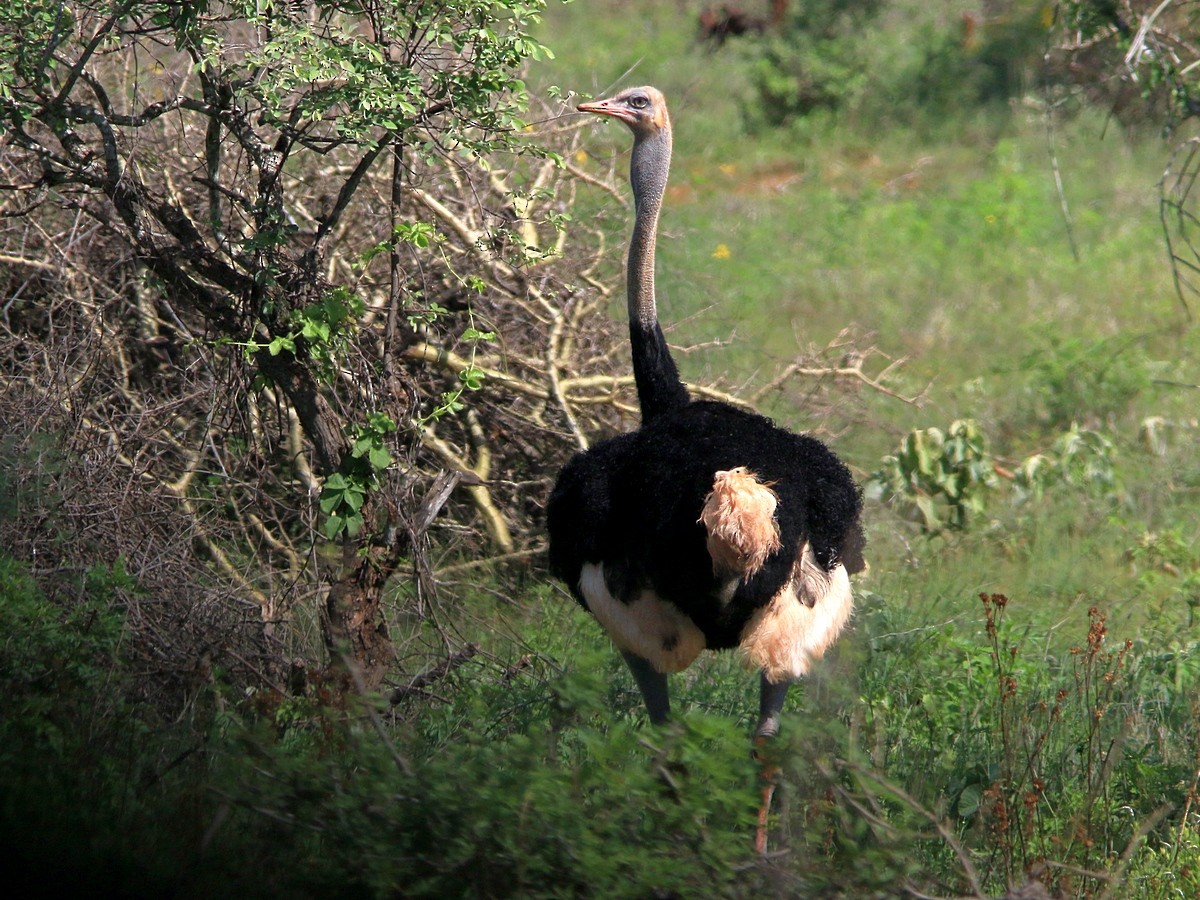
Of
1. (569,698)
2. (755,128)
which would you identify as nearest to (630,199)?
(569,698)

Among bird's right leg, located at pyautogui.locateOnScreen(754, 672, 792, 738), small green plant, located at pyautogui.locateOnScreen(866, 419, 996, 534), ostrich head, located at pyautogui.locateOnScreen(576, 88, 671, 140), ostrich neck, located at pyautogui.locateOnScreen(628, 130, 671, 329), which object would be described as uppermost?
ostrich head, located at pyautogui.locateOnScreen(576, 88, 671, 140)

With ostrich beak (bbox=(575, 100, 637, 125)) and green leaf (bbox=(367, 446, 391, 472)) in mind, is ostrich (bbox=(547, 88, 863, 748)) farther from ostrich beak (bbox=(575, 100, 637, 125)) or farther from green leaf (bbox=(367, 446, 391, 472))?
ostrich beak (bbox=(575, 100, 637, 125))

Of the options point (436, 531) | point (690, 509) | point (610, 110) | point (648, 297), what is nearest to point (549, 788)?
point (690, 509)

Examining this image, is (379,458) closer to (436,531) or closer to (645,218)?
(645,218)

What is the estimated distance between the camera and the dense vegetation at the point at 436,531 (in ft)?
9.65

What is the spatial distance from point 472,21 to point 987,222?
25.3ft

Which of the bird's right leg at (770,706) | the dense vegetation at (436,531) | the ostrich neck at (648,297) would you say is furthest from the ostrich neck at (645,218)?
the bird's right leg at (770,706)

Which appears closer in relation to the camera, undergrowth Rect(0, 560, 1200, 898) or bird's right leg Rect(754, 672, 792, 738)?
undergrowth Rect(0, 560, 1200, 898)

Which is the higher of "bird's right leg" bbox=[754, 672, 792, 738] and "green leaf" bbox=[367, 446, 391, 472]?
"green leaf" bbox=[367, 446, 391, 472]

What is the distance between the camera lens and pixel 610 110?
4.70 meters

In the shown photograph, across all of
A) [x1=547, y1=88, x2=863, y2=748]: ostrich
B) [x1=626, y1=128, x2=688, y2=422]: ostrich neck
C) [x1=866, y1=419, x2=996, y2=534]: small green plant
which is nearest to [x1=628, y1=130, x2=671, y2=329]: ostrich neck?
[x1=626, y1=128, x2=688, y2=422]: ostrich neck

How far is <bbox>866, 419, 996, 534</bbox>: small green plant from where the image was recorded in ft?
21.2

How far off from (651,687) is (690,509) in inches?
27.5

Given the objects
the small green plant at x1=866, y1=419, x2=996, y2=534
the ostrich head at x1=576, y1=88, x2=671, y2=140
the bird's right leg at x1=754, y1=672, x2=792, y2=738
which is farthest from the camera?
the small green plant at x1=866, y1=419, x2=996, y2=534
